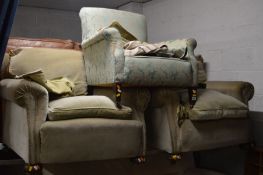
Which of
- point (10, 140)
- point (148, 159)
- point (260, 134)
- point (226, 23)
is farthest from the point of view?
point (226, 23)

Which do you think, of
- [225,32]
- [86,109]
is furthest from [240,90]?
[86,109]

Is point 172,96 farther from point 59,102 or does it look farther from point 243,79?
point 243,79

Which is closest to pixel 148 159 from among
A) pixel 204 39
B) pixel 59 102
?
pixel 59 102

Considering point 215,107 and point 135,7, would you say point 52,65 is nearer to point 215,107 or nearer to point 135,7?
point 215,107

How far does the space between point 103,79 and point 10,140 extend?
2.42ft

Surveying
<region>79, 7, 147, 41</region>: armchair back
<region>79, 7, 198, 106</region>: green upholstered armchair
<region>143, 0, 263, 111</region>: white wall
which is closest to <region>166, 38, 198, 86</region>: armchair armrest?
<region>79, 7, 198, 106</region>: green upholstered armchair

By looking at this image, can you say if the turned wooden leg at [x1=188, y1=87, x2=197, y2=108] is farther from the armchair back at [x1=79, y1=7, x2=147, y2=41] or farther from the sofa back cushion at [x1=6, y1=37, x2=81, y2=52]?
the sofa back cushion at [x1=6, y1=37, x2=81, y2=52]

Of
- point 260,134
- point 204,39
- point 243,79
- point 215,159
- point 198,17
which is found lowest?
point 215,159

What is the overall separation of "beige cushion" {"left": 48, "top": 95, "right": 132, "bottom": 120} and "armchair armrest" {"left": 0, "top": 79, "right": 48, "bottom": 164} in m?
0.06

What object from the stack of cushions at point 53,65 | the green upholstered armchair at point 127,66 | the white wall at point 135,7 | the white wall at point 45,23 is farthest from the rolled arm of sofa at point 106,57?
the white wall at point 45,23

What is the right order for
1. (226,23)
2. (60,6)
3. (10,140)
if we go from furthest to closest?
Result: (60,6) → (226,23) → (10,140)

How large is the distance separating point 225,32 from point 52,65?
161cm

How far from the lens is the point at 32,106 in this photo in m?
1.87

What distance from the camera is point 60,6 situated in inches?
175
